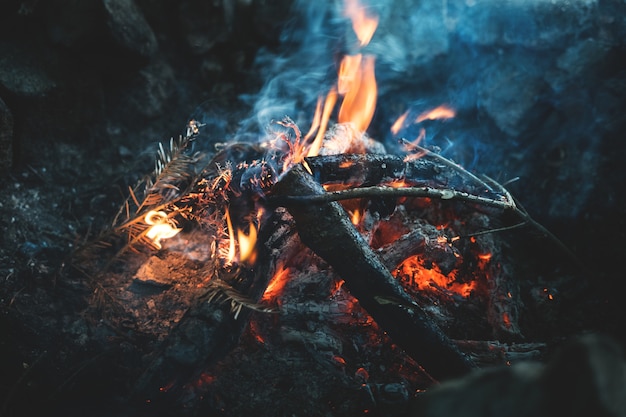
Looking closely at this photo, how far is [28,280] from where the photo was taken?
9.93ft

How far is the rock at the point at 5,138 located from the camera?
316 centimetres

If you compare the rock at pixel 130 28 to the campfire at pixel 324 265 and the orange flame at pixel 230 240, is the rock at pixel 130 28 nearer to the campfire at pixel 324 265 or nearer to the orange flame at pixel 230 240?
the campfire at pixel 324 265

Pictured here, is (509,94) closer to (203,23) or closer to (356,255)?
(356,255)

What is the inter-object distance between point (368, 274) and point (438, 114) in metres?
2.81

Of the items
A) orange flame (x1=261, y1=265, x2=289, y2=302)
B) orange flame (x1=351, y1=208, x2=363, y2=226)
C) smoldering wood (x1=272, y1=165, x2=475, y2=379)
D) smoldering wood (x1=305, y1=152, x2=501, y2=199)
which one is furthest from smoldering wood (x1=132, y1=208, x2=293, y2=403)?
orange flame (x1=351, y1=208, x2=363, y2=226)

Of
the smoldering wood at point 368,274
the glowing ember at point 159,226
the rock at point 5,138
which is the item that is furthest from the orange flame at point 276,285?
the rock at point 5,138

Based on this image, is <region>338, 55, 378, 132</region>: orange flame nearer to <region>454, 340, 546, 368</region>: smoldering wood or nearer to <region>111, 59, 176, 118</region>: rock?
<region>111, 59, 176, 118</region>: rock

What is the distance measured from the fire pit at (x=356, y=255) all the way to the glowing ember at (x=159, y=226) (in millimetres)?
17

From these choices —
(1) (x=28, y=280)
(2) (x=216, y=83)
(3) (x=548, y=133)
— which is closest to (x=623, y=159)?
(3) (x=548, y=133)

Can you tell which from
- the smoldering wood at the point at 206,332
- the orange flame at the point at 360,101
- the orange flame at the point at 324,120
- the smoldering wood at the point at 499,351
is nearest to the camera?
the smoldering wood at the point at 206,332

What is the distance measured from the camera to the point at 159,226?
321cm

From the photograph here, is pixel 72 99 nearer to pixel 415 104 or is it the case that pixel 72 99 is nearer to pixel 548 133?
pixel 415 104

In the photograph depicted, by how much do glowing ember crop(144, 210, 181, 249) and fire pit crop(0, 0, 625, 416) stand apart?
17 millimetres

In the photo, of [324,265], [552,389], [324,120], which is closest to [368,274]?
[324,265]
